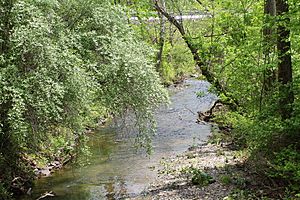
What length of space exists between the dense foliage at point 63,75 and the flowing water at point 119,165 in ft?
3.94

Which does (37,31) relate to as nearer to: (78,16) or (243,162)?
(78,16)

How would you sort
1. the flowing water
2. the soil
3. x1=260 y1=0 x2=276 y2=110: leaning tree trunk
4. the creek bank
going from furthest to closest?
the flowing water < the creek bank < x1=260 y1=0 x2=276 y2=110: leaning tree trunk < the soil

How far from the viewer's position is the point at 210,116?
64.1ft

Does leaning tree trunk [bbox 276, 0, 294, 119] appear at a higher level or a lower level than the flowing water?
higher

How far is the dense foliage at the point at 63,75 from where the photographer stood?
8.62 m

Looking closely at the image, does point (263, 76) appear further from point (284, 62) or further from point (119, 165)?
point (119, 165)

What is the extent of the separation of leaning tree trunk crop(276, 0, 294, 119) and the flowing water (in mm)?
3573

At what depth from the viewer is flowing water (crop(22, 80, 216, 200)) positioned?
11.5 metres

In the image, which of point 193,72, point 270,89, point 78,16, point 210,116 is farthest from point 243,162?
point 193,72

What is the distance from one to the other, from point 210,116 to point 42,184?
30.7 ft

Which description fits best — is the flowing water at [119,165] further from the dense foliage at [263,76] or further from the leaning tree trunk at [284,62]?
the leaning tree trunk at [284,62]

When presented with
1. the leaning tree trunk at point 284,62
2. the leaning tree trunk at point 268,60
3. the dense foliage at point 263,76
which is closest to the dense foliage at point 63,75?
the dense foliage at point 263,76

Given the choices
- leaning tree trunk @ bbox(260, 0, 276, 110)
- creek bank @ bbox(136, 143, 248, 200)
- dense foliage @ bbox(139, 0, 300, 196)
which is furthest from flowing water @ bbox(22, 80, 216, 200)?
leaning tree trunk @ bbox(260, 0, 276, 110)

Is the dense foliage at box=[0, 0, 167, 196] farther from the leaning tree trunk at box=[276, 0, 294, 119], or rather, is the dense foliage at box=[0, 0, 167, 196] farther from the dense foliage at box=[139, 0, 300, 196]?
the leaning tree trunk at box=[276, 0, 294, 119]
